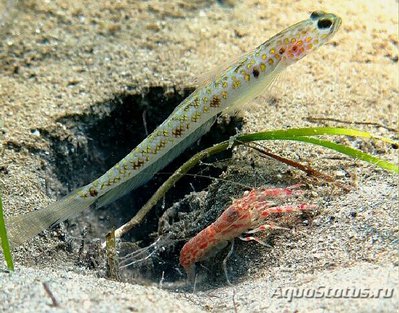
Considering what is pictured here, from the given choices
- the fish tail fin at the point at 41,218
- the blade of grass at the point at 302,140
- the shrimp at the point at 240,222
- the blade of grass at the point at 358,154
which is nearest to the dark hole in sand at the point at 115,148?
the blade of grass at the point at 302,140

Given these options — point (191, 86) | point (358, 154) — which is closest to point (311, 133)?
point (358, 154)

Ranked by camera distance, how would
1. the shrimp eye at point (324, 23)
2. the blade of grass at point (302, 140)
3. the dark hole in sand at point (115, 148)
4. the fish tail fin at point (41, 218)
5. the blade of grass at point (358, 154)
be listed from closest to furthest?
1. the blade of grass at point (358, 154)
2. the blade of grass at point (302, 140)
3. the fish tail fin at point (41, 218)
4. the shrimp eye at point (324, 23)
5. the dark hole in sand at point (115, 148)

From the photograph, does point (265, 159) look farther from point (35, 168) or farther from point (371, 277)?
point (35, 168)

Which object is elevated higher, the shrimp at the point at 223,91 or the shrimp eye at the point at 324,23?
the shrimp eye at the point at 324,23

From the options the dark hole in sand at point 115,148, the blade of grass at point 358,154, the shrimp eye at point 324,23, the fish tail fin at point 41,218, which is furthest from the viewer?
the dark hole in sand at point 115,148

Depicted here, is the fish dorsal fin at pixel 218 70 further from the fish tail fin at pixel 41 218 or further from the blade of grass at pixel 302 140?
the fish tail fin at pixel 41 218

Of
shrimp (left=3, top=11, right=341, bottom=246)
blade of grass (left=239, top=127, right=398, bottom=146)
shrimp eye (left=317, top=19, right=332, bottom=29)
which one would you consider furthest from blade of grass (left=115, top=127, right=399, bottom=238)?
shrimp eye (left=317, top=19, right=332, bottom=29)
